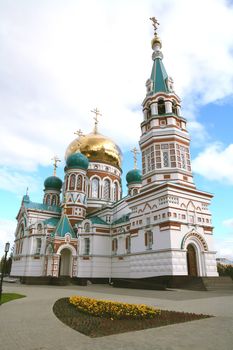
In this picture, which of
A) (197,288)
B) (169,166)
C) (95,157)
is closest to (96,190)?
(95,157)

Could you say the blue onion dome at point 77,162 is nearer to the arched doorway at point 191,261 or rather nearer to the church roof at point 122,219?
the church roof at point 122,219

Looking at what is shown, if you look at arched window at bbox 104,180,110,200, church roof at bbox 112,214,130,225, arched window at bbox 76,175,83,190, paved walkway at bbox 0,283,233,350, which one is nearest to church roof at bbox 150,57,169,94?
church roof at bbox 112,214,130,225

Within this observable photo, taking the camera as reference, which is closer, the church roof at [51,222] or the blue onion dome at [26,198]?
the church roof at [51,222]

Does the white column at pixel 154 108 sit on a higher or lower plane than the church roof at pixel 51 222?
higher

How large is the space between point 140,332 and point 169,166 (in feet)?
59.3

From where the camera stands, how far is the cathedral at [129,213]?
808 inches

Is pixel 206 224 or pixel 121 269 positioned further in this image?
pixel 121 269

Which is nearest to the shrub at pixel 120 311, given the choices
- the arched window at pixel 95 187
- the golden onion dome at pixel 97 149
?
the arched window at pixel 95 187

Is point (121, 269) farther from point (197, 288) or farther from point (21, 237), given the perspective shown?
point (21, 237)

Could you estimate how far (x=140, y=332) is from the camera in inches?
223

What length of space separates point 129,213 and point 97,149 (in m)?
12.3

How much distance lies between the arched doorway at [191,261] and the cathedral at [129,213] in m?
0.07

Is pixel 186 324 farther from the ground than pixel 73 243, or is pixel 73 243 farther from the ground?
pixel 73 243

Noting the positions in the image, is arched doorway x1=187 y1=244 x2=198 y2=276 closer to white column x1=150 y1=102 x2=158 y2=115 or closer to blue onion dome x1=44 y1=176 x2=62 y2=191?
white column x1=150 y1=102 x2=158 y2=115
